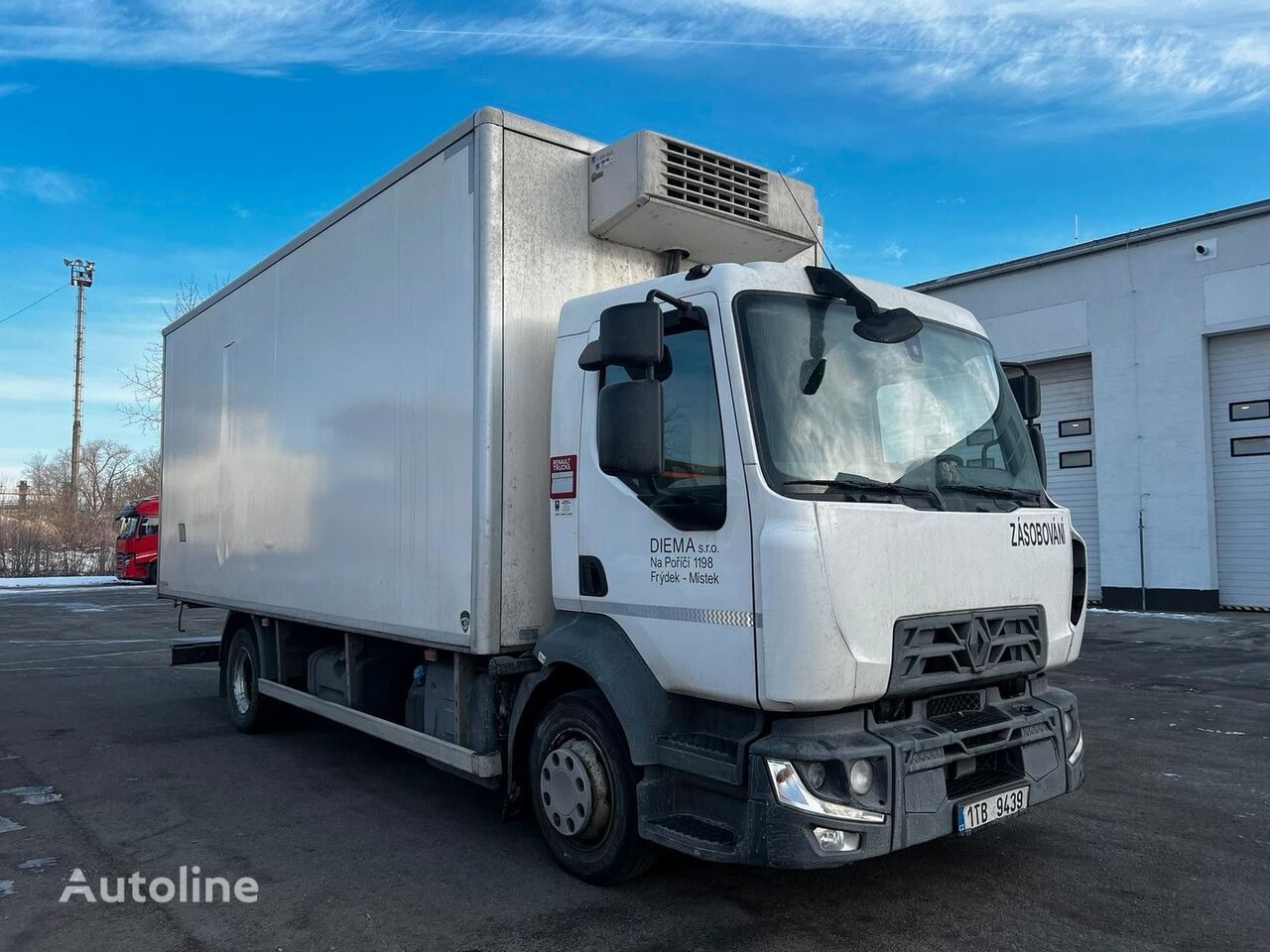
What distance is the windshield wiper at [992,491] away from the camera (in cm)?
416

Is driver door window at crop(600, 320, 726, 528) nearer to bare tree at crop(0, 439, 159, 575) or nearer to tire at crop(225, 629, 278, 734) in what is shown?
tire at crop(225, 629, 278, 734)

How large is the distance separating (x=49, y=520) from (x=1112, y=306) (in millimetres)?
41052

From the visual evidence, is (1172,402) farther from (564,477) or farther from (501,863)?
(501,863)

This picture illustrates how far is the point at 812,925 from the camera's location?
3.91 m

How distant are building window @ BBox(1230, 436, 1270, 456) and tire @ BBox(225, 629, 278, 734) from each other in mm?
15679

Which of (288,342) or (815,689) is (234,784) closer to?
(288,342)

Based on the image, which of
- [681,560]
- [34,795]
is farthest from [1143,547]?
[34,795]

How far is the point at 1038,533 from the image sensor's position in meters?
4.36

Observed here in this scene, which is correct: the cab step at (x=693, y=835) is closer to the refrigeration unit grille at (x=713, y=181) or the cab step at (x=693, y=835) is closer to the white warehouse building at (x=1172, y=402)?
the refrigeration unit grille at (x=713, y=181)

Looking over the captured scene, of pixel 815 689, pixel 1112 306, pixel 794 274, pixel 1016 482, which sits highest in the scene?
pixel 1112 306

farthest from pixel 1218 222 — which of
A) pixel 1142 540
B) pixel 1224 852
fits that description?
pixel 1224 852

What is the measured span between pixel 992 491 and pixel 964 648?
32.0 inches

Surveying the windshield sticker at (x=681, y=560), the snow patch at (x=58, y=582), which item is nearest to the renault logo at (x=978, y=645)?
the windshield sticker at (x=681, y=560)

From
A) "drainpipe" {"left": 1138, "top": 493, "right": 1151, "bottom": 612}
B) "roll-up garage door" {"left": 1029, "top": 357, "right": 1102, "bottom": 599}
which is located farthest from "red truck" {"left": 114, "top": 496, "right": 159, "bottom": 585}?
"drainpipe" {"left": 1138, "top": 493, "right": 1151, "bottom": 612}
